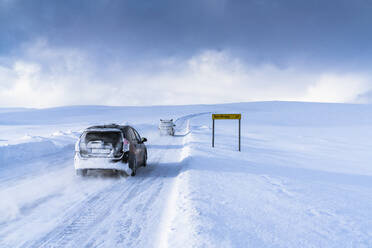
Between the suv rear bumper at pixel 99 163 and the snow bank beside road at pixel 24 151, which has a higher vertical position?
the suv rear bumper at pixel 99 163

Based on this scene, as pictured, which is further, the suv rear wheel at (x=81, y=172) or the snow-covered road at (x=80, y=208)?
the suv rear wheel at (x=81, y=172)

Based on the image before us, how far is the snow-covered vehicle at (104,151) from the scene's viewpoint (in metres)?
6.75

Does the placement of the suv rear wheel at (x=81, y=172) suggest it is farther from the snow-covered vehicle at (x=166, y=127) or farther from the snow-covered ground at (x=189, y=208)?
the snow-covered vehicle at (x=166, y=127)

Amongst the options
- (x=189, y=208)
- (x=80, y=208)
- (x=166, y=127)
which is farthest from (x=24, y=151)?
(x=166, y=127)

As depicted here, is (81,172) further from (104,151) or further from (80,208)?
(80,208)

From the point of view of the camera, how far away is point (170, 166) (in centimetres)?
873

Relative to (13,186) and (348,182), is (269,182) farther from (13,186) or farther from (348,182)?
(13,186)

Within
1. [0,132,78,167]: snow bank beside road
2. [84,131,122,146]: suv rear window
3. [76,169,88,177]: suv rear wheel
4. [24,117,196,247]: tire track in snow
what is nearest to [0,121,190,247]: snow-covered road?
[24,117,196,247]: tire track in snow

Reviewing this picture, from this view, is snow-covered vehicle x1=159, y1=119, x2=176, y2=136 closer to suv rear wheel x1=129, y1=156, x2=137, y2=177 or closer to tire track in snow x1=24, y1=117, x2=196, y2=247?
suv rear wheel x1=129, y1=156, x2=137, y2=177

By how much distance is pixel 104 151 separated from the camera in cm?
684

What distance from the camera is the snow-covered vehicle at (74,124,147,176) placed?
6.75 m

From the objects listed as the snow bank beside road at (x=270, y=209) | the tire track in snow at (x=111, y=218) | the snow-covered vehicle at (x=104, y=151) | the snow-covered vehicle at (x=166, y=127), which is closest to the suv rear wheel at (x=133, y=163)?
the snow-covered vehicle at (x=104, y=151)

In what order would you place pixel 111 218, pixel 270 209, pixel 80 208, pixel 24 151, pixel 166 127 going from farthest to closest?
1. pixel 166 127
2. pixel 24 151
3. pixel 80 208
4. pixel 270 209
5. pixel 111 218

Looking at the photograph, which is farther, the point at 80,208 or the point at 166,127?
the point at 166,127
